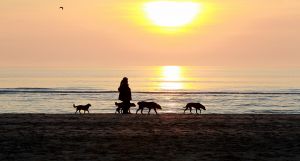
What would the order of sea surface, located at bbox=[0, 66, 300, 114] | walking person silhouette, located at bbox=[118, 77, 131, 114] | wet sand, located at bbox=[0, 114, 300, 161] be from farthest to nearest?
sea surface, located at bbox=[0, 66, 300, 114] → walking person silhouette, located at bbox=[118, 77, 131, 114] → wet sand, located at bbox=[0, 114, 300, 161]

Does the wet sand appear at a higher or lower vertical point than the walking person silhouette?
lower

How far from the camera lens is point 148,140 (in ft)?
48.9

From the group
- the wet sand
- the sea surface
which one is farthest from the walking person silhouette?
the sea surface

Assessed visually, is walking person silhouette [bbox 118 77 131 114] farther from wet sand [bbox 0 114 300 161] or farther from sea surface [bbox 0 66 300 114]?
sea surface [bbox 0 66 300 114]

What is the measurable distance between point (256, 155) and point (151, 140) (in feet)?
10.6

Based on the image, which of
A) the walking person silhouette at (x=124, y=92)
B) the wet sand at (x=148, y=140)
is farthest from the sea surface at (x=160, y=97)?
the wet sand at (x=148, y=140)

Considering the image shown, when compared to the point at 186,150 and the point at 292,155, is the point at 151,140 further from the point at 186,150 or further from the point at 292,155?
the point at 292,155

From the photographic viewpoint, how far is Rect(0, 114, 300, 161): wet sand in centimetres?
1240

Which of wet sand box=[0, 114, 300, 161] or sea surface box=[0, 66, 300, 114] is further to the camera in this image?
Result: sea surface box=[0, 66, 300, 114]

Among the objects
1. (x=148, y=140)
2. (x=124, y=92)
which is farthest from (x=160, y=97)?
(x=148, y=140)

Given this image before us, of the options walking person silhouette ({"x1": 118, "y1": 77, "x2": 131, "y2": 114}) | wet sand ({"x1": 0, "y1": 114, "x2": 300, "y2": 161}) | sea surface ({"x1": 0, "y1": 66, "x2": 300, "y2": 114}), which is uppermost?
sea surface ({"x1": 0, "y1": 66, "x2": 300, "y2": 114})

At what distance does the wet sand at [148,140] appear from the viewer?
40.7 ft

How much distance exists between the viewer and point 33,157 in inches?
470

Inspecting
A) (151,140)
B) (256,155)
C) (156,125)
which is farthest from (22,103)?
(256,155)
